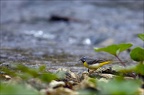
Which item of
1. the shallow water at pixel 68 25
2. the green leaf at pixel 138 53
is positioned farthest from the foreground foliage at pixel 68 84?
the shallow water at pixel 68 25

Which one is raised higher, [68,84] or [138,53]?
[138,53]

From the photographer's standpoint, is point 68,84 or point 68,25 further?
point 68,25

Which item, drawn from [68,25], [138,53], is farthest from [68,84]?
[68,25]

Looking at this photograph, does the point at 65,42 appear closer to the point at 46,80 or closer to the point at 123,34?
the point at 123,34

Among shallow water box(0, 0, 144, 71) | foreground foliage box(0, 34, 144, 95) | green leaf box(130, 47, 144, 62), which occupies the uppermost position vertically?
shallow water box(0, 0, 144, 71)

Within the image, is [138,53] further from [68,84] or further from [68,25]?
[68,25]

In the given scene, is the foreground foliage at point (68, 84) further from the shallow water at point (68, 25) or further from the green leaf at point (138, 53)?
the shallow water at point (68, 25)

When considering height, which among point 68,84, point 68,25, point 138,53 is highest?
point 68,25

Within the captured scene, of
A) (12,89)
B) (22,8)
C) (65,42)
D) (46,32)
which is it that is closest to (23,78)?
(12,89)

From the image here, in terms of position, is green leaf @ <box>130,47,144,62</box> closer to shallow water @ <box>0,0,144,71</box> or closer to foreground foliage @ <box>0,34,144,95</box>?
foreground foliage @ <box>0,34,144,95</box>

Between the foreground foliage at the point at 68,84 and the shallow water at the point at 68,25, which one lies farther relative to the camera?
the shallow water at the point at 68,25

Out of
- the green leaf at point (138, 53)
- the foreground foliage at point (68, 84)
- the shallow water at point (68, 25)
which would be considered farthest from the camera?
the shallow water at point (68, 25)

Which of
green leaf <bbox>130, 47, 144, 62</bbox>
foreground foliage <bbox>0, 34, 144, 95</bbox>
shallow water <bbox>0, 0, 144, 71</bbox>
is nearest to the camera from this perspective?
foreground foliage <bbox>0, 34, 144, 95</bbox>

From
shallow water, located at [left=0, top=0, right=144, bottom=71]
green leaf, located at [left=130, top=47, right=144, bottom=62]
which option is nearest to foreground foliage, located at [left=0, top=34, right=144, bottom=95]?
green leaf, located at [left=130, top=47, right=144, bottom=62]
